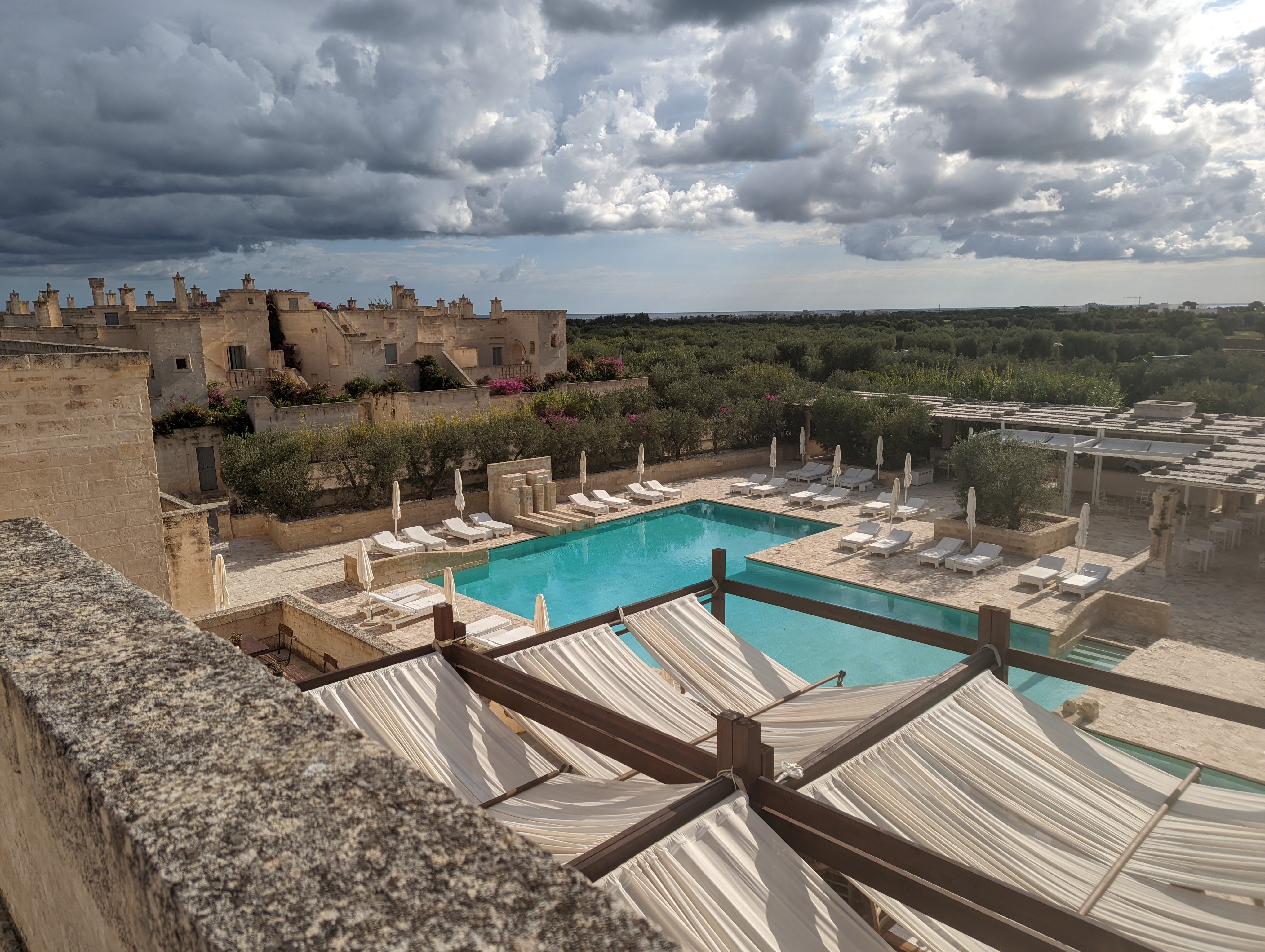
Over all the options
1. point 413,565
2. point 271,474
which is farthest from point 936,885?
point 271,474

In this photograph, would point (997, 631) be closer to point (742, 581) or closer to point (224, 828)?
point (224, 828)

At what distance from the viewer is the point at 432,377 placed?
3344cm

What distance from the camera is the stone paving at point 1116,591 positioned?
9.42 meters

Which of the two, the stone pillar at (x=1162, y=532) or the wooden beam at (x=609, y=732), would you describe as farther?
the stone pillar at (x=1162, y=532)

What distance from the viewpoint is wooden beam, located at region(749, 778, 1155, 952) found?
2.60 metres

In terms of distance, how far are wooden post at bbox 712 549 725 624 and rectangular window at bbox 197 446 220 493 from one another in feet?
68.2

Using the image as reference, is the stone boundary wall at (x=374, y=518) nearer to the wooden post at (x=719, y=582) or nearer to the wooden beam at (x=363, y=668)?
the wooden post at (x=719, y=582)

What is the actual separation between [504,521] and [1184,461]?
14.9 m

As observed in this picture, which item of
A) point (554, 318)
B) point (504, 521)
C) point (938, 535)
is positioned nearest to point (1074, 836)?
point (938, 535)

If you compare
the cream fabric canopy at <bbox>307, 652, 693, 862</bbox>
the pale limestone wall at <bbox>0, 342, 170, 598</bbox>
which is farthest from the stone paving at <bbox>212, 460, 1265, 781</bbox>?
the cream fabric canopy at <bbox>307, 652, 693, 862</bbox>

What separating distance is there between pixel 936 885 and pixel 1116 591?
→ 13.5 metres

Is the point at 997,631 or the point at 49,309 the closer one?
the point at 997,631

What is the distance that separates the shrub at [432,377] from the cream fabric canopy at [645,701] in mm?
27898

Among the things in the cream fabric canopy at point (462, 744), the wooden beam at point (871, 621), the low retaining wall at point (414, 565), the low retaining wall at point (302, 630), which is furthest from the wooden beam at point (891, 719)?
the low retaining wall at point (414, 565)
